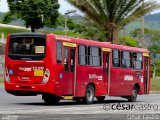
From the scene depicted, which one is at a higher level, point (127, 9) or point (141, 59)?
point (127, 9)

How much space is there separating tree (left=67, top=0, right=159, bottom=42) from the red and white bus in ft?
46.7

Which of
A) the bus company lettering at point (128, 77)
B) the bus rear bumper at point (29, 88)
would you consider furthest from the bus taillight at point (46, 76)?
the bus company lettering at point (128, 77)

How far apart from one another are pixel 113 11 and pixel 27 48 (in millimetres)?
19026

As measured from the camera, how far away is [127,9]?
42500 mm

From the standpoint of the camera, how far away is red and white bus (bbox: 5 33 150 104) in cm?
2325

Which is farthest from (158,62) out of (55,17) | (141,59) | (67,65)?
(67,65)

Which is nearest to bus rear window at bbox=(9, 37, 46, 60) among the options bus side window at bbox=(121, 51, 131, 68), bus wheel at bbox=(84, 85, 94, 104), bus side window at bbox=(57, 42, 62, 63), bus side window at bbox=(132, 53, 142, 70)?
bus side window at bbox=(57, 42, 62, 63)

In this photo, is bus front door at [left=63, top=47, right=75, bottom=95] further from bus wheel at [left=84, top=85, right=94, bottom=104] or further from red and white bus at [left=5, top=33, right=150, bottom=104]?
bus wheel at [left=84, top=85, right=94, bottom=104]

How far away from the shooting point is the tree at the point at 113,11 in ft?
137

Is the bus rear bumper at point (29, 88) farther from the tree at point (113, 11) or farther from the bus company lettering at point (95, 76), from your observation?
the tree at point (113, 11)

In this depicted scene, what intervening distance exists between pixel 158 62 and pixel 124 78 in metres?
83.8

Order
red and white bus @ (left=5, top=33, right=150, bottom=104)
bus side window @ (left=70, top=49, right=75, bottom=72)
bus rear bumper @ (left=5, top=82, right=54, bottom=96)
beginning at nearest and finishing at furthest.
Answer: bus rear bumper @ (left=5, top=82, right=54, bottom=96), red and white bus @ (left=5, top=33, right=150, bottom=104), bus side window @ (left=70, top=49, right=75, bottom=72)

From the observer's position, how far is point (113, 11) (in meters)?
41.9

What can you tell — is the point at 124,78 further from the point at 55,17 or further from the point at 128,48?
the point at 55,17
